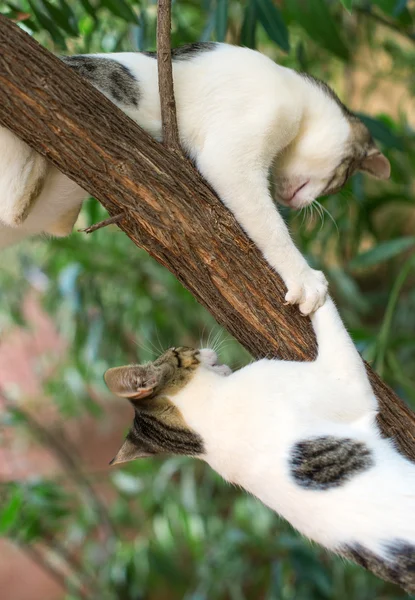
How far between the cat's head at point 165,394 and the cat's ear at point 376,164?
2.22 ft

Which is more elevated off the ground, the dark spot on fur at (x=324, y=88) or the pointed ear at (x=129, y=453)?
the dark spot on fur at (x=324, y=88)

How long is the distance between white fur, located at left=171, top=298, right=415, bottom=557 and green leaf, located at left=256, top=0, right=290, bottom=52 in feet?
2.69

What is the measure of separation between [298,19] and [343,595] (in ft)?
7.39

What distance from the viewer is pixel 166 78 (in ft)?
3.94

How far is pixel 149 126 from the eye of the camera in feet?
4.46

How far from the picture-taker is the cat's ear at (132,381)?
1.30m

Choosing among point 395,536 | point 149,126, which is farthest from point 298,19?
point 395,536

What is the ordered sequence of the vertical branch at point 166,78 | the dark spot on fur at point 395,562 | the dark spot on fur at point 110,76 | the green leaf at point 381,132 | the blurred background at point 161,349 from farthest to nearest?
the blurred background at point 161,349, the green leaf at point 381,132, the dark spot on fur at point 110,76, the vertical branch at point 166,78, the dark spot on fur at point 395,562

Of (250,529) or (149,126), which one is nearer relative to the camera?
(149,126)

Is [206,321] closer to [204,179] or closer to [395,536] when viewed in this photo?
[204,179]

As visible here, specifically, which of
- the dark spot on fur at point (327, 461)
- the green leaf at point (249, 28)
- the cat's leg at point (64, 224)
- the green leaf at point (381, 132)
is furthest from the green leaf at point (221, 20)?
the dark spot on fur at point (327, 461)

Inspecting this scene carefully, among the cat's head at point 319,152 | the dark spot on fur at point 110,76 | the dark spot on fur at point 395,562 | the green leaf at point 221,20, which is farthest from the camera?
the green leaf at point 221,20

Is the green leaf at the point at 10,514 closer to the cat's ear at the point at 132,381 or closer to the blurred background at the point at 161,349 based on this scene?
the blurred background at the point at 161,349

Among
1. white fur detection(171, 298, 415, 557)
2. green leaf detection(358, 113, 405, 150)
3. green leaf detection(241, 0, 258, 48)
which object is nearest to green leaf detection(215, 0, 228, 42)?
green leaf detection(241, 0, 258, 48)
